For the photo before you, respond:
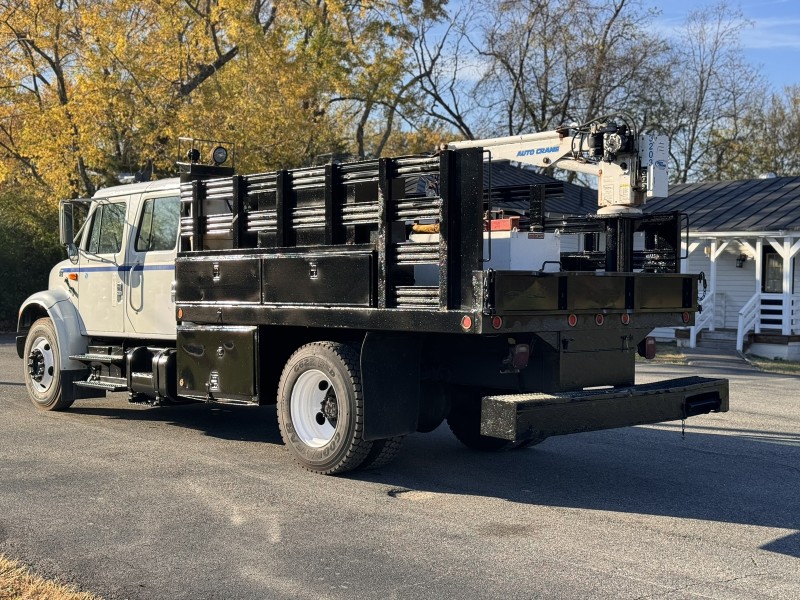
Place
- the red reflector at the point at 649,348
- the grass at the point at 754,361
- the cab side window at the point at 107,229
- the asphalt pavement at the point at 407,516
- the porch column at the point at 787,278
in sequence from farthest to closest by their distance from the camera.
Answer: the porch column at the point at 787,278
the grass at the point at 754,361
the cab side window at the point at 107,229
the red reflector at the point at 649,348
the asphalt pavement at the point at 407,516

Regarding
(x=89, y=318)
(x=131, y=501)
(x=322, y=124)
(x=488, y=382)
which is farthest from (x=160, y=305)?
(x=322, y=124)

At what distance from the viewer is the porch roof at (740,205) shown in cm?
2322

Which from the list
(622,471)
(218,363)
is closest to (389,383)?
(218,363)

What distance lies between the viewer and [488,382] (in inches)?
282

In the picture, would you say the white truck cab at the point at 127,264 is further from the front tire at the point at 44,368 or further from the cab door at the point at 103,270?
the front tire at the point at 44,368

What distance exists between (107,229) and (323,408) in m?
4.19

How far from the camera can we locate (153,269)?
9.38 metres

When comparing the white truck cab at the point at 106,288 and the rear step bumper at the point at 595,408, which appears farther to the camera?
the white truck cab at the point at 106,288

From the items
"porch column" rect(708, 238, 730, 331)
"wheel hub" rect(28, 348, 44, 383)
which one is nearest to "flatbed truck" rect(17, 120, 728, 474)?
"wheel hub" rect(28, 348, 44, 383)

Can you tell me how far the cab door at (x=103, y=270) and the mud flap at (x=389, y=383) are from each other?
393 centimetres

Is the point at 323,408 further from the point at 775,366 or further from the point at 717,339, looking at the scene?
the point at 717,339

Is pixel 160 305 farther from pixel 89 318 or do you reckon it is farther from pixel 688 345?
pixel 688 345

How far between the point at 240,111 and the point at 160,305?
466 inches

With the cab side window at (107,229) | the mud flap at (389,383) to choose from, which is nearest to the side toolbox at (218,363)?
the mud flap at (389,383)
